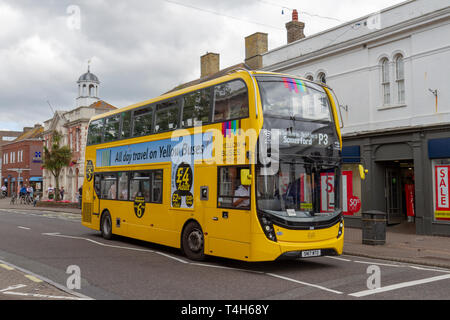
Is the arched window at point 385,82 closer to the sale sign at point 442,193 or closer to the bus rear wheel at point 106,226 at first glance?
the sale sign at point 442,193

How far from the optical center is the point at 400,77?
57.1ft

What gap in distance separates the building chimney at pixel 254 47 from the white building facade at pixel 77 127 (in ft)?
77.0

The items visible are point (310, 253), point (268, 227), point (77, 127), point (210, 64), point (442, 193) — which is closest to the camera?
point (268, 227)

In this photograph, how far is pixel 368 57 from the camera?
60.3 ft

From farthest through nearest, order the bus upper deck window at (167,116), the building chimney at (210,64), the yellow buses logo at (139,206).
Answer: the building chimney at (210,64) < the yellow buses logo at (139,206) < the bus upper deck window at (167,116)

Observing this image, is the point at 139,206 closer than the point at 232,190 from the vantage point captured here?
No

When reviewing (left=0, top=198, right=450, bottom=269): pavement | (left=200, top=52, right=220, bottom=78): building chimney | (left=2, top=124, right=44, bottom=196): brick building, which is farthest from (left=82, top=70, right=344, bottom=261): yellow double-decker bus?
(left=2, top=124, right=44, bottom=196): brick building

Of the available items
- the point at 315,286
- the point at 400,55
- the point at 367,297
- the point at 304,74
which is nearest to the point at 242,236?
the point at 315,286

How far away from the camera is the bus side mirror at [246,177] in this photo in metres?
8.77

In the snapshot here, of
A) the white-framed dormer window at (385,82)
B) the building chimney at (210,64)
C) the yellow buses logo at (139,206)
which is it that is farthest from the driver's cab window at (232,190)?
the building chimney at (210,64)

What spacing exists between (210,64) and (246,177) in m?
26.5

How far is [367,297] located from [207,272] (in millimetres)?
3274

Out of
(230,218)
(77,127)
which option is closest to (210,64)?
(77,127)

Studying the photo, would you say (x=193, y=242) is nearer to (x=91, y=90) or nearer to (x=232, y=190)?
(x=232, y=190)
